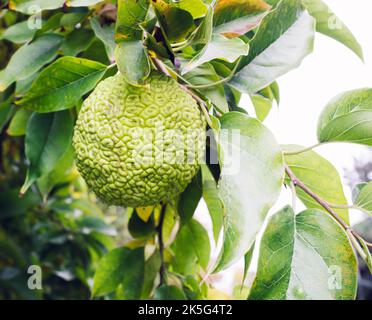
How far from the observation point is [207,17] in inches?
24.1

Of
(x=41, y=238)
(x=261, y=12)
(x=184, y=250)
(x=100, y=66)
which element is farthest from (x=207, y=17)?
(x=41, y=238)

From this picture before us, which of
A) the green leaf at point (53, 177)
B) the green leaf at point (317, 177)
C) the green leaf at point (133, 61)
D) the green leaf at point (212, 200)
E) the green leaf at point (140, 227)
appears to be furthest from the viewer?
the green leaf at point (53, 177)

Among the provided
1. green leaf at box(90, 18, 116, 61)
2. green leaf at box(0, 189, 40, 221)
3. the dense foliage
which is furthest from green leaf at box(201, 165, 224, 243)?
green leaf at box(0, 189, 40, 221)

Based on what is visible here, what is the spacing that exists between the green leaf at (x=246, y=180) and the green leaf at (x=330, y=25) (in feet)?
1.06

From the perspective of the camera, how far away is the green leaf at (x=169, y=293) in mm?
938

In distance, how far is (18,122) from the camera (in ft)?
3.57

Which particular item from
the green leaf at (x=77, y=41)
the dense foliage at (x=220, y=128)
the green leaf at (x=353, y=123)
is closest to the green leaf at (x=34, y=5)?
the dense foliage at (x=220, y=128)

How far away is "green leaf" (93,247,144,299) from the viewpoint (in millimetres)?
1040

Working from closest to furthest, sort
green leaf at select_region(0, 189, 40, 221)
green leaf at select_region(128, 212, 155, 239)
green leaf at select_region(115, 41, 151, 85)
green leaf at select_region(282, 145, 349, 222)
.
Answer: green leaf at select_region(115, 41, 151, 85), green leaf at select_region(282, 145, 349, 222), green leaf at select_region(128, 212, 155, 239), green leaf at select_region(0, 189, 40, 221)

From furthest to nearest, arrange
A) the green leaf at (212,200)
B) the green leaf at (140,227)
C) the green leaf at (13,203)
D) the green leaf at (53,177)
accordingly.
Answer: the green leaf at (13,203) → the green leaf at (53,177) → the green leaf at (140,227) → the green leaf at (212,200)

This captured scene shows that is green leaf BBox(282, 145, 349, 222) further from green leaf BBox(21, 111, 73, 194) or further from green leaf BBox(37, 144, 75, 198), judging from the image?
green leaf BBox(37, 144, 75, 198)

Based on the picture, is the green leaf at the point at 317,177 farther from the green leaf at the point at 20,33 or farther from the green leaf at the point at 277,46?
the green leaf at the point at 20,33

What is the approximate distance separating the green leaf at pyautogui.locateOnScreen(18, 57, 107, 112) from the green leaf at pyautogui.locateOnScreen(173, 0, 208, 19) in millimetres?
169
